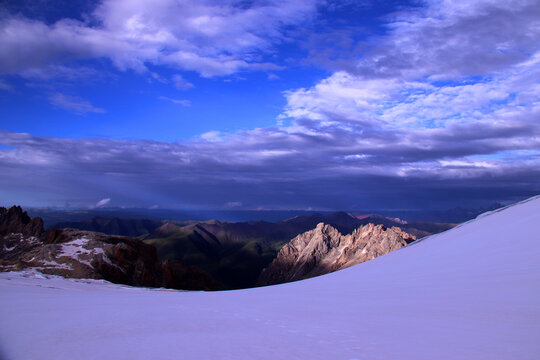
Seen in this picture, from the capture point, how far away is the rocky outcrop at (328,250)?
5610 inches

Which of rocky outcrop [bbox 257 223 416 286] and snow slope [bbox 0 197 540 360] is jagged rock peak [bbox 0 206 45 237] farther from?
snow slope [bbox 0 197 540 360]

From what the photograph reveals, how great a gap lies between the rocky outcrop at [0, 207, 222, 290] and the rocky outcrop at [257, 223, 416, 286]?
7829 cm

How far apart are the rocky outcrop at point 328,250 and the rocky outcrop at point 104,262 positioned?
78.3 m

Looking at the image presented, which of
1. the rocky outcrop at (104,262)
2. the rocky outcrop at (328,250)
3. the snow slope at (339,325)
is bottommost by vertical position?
the rocky outcrop at (328,250)

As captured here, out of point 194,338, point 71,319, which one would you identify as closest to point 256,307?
point 194,338

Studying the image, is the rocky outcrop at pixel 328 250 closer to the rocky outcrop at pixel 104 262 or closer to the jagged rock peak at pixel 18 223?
the rocky outcrop at pixel 104 262

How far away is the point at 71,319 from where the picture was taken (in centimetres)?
479

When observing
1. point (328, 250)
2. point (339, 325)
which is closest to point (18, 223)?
point (328, 250)

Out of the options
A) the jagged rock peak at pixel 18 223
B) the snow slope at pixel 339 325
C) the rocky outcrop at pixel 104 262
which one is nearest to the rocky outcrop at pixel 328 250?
the rocky outcrop at pixel 104 262

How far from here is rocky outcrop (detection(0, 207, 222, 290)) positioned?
159 ft

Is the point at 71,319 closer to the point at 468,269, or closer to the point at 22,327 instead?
the point at 22,327

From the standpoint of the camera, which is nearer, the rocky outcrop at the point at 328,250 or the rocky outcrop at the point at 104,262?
the rocky outcrop at the point at 104,262

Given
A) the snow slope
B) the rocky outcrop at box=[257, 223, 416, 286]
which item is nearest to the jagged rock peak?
the rocky outcrop at box=[257, 223, 416, 286]

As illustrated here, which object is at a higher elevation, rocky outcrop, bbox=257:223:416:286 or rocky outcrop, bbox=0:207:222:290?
rocky outcrop, bbox=0:207:222:290
